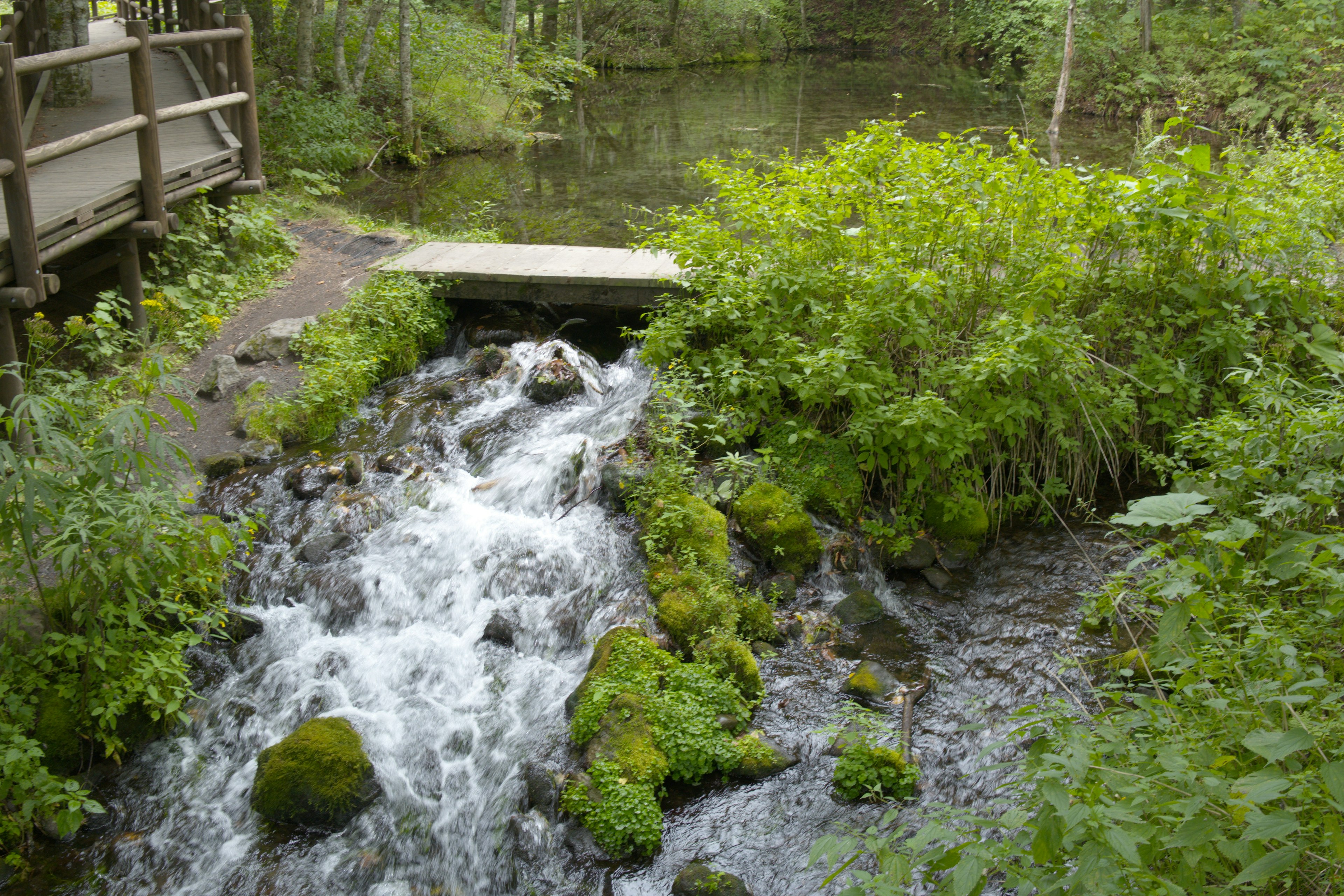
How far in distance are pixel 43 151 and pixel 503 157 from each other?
43.2 feet

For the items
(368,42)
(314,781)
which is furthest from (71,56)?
(368,42)

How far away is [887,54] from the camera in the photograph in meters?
39.5

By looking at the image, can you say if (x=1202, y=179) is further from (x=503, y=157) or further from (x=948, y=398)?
(x=503, y=157)

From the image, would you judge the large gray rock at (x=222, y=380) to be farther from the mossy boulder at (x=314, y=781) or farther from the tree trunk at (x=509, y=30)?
the tree trunk at (x=509, y=30)

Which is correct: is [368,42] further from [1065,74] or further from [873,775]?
[873,775]

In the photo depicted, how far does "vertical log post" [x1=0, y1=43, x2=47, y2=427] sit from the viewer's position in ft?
19.1

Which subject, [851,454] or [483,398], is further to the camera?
[483,398]

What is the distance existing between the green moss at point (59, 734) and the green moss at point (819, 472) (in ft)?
15.3

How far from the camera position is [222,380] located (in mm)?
8055

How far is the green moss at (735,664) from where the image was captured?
5379 mm

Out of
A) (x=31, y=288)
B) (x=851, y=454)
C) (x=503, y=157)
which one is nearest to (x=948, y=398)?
(x=851, y=454)

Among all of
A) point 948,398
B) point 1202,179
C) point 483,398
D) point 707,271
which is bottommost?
point 483,398

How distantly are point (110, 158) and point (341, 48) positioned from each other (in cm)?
898

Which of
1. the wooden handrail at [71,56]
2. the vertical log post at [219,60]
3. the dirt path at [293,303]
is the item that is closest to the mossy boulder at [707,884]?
the dirt path at [293,303]
